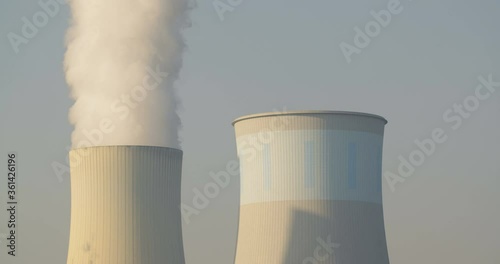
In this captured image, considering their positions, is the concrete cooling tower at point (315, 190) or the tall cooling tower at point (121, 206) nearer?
the tall cooling tower at point (121, 206)

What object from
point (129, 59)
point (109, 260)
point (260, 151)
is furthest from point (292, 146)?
point (109, 260)

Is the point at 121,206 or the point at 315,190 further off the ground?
the point at 315,190

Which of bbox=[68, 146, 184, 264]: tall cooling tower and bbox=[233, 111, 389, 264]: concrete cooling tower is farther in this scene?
bbox=[233, 111, 389, 264]: concrete cooling tower

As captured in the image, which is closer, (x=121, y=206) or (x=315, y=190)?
(x=121, y=206)

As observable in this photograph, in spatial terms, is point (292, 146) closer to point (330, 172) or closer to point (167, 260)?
point (330, 172)
